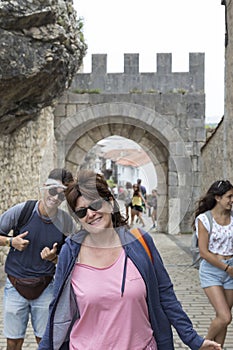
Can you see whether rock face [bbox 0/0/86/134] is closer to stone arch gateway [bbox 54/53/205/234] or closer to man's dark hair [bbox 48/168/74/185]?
man's dark hair [bbox 48/168/74/185]

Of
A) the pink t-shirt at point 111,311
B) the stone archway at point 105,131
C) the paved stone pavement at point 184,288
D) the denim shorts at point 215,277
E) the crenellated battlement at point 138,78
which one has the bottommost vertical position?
the paved stone pavement at point 184,288

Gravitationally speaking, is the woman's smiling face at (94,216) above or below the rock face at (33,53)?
below

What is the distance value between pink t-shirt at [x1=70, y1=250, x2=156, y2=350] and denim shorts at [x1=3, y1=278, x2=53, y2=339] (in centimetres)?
106

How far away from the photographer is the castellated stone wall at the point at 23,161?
296 inches

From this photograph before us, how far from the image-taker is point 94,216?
1819mm

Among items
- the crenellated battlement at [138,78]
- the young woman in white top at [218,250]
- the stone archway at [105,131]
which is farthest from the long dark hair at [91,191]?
the crenellated battlement at [138,78]

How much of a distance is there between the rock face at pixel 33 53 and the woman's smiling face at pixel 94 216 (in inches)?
151

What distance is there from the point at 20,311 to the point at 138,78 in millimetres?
10493

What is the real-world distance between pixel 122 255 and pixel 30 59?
448cm

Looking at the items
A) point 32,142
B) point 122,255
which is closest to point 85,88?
point 32,142

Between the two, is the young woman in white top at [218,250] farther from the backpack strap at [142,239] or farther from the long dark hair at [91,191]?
the long dark hair at [91,191]

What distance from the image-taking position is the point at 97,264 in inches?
77.0

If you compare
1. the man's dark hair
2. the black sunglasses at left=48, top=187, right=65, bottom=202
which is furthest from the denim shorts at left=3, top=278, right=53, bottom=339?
the man's dark hair

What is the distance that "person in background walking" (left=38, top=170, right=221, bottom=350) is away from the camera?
1883 millimetres
